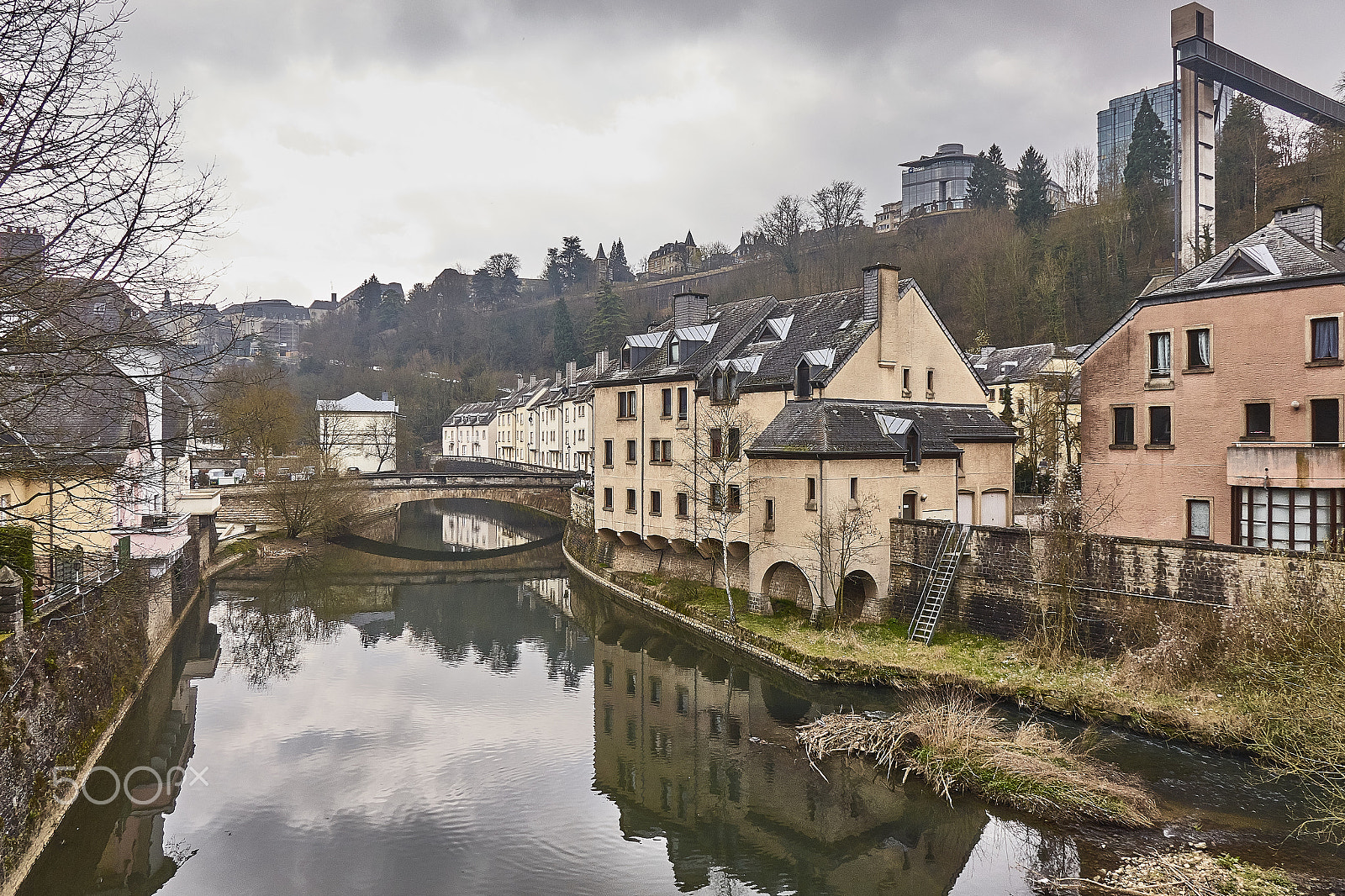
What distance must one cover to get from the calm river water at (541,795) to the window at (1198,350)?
10.8 metres

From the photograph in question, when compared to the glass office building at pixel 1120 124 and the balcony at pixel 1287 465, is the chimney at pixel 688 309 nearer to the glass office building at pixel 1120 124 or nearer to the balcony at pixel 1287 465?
the balcony at pixel 1287 465

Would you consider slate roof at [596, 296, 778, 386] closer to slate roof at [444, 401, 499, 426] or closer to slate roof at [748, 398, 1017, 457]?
slate roof at [748, 398, 1017, 457]

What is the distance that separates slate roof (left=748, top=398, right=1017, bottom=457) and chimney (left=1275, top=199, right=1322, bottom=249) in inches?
349

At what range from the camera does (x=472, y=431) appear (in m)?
90.8

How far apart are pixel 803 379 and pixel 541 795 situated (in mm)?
13601

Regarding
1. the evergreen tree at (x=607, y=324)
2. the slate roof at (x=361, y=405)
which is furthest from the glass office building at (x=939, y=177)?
the slate roof at (x=361, y=405)

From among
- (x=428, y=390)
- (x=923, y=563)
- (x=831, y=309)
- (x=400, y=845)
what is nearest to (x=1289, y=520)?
(x=923, y=563)

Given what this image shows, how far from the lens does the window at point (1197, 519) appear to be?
21453 mm

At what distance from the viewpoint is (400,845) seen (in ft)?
43.6

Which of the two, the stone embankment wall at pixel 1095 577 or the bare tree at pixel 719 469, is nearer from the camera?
the stone embankment wall at pixel 1095 577

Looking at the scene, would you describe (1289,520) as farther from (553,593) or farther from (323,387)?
(323,387)

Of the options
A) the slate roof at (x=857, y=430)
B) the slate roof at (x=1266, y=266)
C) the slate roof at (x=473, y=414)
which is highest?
the slate roof at (x=1266, y=266)

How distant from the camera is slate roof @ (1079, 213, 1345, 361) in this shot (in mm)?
20062

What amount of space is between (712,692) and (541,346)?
81.5 m
